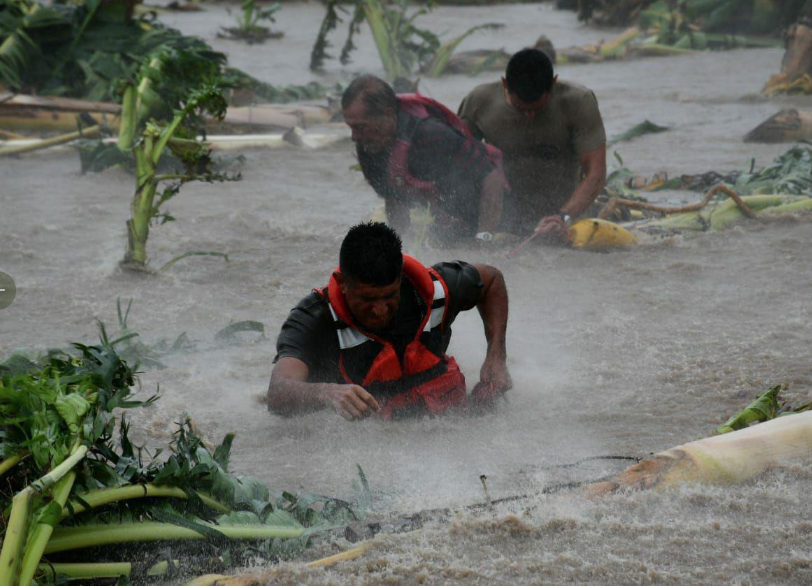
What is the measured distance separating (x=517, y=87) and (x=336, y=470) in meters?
3.43

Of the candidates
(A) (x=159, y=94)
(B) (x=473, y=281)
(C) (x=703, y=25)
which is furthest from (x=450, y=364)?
(C) (x=703, y=25)

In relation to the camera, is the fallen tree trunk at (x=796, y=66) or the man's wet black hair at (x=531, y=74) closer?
Answer: the man's wet black hair at (x=531, y=74)

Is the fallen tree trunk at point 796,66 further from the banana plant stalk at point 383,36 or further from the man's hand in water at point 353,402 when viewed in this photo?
the man's hand in water at point 353,402

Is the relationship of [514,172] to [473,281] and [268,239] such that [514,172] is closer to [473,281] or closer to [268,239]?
[268,239]

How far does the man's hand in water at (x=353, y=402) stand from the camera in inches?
128

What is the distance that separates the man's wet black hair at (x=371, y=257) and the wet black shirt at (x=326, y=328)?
0.31m

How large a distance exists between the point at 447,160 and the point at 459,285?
8.61 feet

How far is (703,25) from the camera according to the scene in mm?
15398


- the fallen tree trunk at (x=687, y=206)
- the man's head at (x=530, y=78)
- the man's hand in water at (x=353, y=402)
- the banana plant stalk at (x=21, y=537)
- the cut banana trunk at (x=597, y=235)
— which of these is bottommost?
the cut banana trunk at (x=597, y=235)

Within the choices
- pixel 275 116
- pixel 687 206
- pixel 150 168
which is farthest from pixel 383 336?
pixel 275 116

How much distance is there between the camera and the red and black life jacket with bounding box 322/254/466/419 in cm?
367

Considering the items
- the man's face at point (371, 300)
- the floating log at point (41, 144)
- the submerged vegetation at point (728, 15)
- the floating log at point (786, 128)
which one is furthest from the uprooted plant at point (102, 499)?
the submerged vegetation at point (728, 15)

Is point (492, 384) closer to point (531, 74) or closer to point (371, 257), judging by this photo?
point (371, 257)

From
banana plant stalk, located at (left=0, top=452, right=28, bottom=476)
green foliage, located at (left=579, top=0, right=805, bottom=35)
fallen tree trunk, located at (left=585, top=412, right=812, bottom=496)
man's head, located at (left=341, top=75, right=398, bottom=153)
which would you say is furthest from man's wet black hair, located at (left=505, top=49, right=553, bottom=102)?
green foliage, located at (left=579, top=0, right=805, bottom=35)
